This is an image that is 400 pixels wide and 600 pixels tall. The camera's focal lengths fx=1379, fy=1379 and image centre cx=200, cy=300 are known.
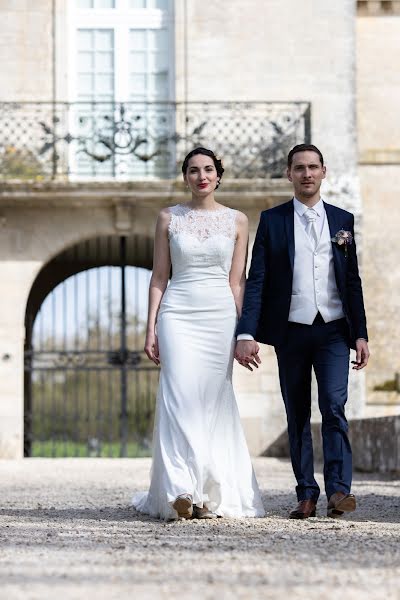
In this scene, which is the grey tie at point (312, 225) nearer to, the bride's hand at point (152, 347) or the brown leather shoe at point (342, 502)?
the bride's hand at point (152, 347)

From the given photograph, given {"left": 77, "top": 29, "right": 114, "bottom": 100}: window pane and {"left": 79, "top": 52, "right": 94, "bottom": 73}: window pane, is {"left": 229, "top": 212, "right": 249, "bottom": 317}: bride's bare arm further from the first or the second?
{"left": 79, "top": 52, "right": 94, "bottom": 73}: window pane

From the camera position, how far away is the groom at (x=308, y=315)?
6715mm

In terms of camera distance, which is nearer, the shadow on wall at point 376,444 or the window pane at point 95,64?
the shadow on wall at point 376,444

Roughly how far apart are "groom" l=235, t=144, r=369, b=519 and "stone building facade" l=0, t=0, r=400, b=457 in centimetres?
923

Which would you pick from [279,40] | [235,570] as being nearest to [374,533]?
[235,570]

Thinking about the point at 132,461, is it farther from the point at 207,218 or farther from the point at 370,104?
the point at 207,218

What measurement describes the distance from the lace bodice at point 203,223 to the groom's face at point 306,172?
46 centimetres

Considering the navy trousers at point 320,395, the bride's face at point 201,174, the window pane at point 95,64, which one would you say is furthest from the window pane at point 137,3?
the navy trousers at point 320,395

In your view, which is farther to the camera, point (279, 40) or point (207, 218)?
point (279, 40)

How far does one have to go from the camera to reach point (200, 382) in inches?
274

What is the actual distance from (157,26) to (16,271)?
3.69 m

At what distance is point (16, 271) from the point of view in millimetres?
16500

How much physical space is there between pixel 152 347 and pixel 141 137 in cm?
1009

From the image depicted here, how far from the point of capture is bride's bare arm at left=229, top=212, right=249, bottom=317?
7156mm
